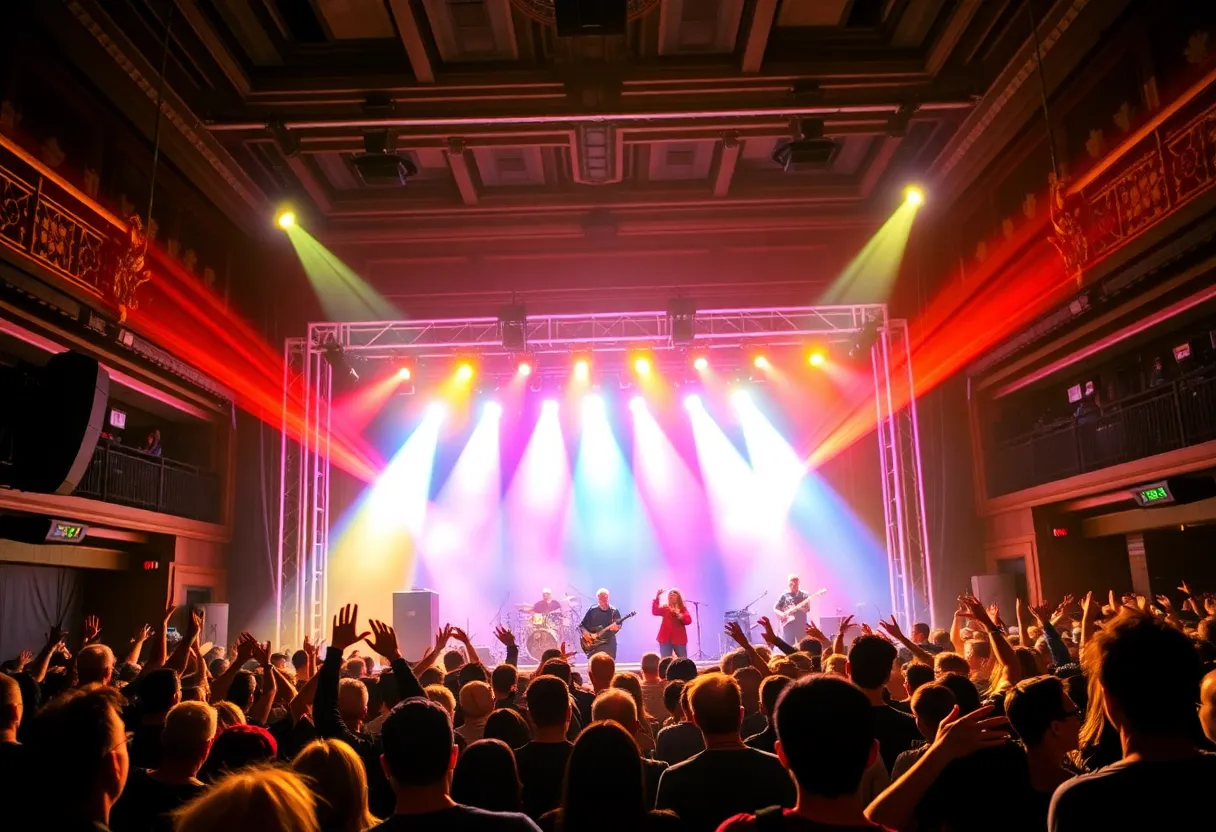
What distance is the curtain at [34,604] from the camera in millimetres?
11781


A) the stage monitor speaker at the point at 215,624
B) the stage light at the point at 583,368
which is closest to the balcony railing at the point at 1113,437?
the stage light at the point at 583,368

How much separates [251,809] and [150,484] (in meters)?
12.5

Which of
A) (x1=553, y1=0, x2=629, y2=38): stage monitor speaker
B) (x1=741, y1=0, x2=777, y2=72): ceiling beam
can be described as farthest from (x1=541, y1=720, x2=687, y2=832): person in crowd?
(x1=741, y1=0, x2=777, y2=72): ceiling beam

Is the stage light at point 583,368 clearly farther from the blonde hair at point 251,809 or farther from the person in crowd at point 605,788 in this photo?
the blonde hair at point 251,809

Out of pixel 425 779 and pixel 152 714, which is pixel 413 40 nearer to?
pixel 152 714

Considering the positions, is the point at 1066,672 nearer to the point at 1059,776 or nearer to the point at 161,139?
the point at 1059,776

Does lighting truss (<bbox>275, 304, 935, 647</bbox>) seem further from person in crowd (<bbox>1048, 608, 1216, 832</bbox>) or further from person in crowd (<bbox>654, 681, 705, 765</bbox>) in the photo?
person in crowd (<bbox>1048, 608, 1216, 832</bbox>)

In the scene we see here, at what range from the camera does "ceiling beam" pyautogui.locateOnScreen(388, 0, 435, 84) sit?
9203 mm

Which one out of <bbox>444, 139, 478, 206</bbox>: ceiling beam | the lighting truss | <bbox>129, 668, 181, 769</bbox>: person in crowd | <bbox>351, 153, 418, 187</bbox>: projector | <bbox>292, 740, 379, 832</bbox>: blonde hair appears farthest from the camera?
the lighting truss

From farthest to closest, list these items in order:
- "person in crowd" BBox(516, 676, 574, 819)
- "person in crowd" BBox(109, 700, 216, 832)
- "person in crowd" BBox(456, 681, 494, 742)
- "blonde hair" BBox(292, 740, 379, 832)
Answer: "person in crowd" BBox(456, 681, 494, 742) < "person in crowd" BBox(516, 676, 574, 819) < "person in crowd" BBox(109, 700, 216, 832) < "blonde hair" BBox(292, 740, 379, 832)

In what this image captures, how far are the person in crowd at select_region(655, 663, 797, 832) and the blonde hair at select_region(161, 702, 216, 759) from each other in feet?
4.61

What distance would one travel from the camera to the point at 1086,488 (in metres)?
11.4

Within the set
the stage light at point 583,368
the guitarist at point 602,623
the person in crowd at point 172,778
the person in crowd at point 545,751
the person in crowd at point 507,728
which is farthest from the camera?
the stage light at point 583,368

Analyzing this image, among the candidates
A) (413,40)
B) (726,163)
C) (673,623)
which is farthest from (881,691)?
(726,163)
